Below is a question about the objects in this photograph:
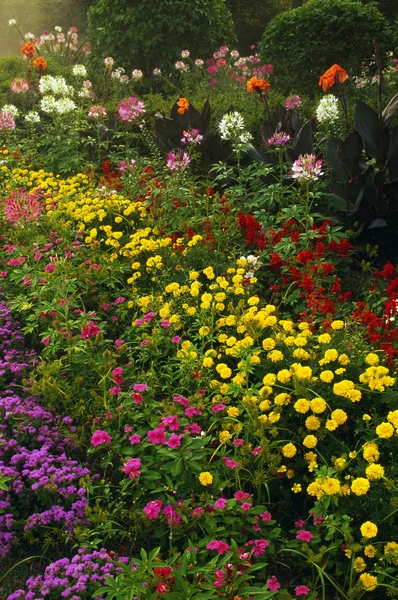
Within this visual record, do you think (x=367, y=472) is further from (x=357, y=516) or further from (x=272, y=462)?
(x=272, y=462)

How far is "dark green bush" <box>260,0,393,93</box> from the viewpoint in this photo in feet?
32.5

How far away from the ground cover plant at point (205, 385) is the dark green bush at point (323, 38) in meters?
5.41

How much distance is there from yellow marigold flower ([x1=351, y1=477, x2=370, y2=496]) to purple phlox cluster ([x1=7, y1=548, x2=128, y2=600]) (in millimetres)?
837

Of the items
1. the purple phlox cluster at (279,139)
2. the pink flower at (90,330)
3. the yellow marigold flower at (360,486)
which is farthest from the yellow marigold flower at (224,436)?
the purple phlox cluster at (279,139)

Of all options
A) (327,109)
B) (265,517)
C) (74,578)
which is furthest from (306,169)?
(74,578)

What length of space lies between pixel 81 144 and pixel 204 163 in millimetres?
1755

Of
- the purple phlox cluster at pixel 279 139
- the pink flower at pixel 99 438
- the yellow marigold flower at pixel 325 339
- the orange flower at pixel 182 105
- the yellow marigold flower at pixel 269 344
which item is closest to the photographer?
the pink flower at pixel 99 438

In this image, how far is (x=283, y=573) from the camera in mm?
2340

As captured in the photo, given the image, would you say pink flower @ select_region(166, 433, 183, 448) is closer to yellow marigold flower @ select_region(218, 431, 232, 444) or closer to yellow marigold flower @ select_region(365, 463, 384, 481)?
yellow marigold flower @ select_region(218, 431, 232, 444)

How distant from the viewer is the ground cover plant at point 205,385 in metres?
2.21

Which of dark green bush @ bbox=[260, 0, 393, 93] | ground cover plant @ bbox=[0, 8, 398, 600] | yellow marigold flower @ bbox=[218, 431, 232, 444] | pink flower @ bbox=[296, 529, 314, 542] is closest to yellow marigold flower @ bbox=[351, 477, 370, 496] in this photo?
ground cover plant @ bbox=[0, 8, 398, 600]

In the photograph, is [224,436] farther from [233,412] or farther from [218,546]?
[218,546]

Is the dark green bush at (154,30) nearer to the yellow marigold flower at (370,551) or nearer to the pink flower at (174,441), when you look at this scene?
the pink flower at (174,441)

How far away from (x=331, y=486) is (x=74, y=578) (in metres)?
0.95
